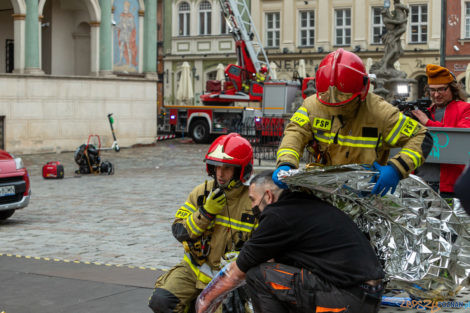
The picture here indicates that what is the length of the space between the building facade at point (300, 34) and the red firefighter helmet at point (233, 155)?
39409 millimetres

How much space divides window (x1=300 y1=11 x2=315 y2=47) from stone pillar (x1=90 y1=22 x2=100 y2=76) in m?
20.4

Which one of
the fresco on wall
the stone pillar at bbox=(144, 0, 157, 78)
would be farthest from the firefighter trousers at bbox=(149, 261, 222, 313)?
the stone pillar at bbox=(144, 0, 157, 78)

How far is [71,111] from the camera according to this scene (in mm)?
28031

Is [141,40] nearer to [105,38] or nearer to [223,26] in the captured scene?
[105,38]

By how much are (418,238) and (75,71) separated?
27794mm

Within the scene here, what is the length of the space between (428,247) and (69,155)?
Result: 2318 centimetres

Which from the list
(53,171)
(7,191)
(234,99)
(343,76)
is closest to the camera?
(343,76)

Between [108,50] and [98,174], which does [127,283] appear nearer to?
[98,174]

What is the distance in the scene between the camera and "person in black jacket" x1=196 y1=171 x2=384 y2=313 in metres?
3.50

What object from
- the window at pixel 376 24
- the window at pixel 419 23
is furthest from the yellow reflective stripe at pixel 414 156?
the window at pixel 376 24

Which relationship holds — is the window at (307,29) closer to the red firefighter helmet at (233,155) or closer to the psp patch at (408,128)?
the red firefighter helmet at (233,155)

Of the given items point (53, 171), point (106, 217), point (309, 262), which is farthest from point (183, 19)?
point (309, 262)

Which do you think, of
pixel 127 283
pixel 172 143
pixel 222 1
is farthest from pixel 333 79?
pixel 222 1

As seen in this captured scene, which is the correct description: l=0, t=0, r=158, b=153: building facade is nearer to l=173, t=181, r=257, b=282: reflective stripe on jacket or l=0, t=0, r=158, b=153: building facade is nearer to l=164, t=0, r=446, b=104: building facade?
l=164, t=0, r=446, b=104: building facade
